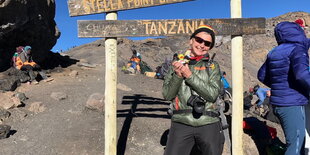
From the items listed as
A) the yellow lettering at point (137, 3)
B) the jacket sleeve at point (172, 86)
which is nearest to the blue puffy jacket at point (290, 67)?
the jacket sleeve at point (172, 86)

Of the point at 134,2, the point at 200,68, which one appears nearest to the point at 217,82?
the point at 200,68

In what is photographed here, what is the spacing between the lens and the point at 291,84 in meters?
3.22

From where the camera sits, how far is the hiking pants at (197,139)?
8.52ft

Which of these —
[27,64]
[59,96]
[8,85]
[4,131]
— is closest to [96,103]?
[59,96]

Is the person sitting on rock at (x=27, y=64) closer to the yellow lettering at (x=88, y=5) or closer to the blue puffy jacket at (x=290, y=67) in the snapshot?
the yellow lettering at (x=88, y=5)

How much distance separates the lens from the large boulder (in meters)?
10.8

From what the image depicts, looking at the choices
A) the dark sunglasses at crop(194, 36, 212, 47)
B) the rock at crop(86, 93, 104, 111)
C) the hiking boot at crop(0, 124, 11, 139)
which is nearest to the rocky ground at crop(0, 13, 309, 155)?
the rock at crop(86, 93, 104, 111)

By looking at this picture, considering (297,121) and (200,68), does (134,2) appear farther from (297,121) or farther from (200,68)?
(297,121)

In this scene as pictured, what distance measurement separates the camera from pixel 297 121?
3184 millimetres

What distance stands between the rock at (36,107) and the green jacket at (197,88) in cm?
544

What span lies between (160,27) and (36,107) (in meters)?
4.72

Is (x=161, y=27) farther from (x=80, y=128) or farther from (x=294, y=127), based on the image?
(x=80, y=128)

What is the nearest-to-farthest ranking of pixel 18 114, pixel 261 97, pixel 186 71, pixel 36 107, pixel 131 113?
1. pixel 186 71
2. pixel 131 113
3. pixel 18 114
4. pixel 36 107
5. pixel 261 97

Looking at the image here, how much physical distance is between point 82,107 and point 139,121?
1.93 metres
